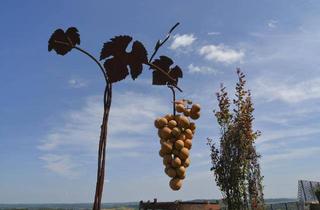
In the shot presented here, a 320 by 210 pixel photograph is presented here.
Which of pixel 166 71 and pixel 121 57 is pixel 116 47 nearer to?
pixel 121 57

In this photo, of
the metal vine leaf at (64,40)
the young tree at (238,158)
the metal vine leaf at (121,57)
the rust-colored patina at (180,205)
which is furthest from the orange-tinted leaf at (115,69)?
the young tree at (238,158)

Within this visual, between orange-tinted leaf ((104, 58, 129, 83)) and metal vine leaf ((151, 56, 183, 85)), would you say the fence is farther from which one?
orange-tinted leaf ((104, 58, 129, 83))

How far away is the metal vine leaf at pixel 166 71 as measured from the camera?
6.85 ft

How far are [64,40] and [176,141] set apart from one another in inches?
26.7

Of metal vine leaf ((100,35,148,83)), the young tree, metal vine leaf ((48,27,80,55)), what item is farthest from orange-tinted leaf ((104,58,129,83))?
the young tree

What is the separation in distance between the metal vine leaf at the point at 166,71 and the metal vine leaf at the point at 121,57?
0.46 feet

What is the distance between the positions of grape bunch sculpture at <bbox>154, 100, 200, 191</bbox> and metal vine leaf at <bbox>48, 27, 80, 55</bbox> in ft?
1.72

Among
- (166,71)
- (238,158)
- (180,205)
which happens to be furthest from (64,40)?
(238,158)

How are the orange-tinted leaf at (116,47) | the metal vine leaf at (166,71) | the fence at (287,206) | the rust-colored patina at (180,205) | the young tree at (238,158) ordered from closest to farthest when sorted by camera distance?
the orange-tinted leaf at (116,47)
the metal vine leaf at (166,71)
the rust-colored patina at (180,205)
the young tree at (238,158)
the fence at (287,206)

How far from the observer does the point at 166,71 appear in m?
→ 2.11

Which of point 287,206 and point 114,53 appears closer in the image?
point 114,53

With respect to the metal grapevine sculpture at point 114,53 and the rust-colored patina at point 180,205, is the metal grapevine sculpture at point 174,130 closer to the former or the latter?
the metal grapevine sculpture at point 114,53

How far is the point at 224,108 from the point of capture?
12.5m

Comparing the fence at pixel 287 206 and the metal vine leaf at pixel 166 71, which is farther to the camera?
the fence at pixel 287 206
